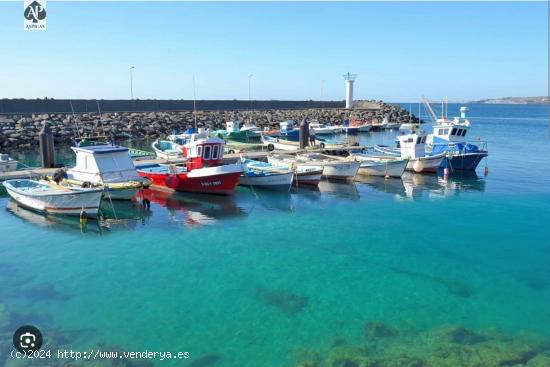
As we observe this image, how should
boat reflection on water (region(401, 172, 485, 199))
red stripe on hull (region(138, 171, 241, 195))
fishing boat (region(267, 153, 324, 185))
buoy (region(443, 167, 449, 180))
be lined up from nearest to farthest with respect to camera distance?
red stripe on hull (region(138, 171, 241, 195)) < boat reflection on water (region(401, 172, 485, 199)) < fishing boat (region(267, 153, 324, 185)) < buoy (region(443, 167, 449, 180))

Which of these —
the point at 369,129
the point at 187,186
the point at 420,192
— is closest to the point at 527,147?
the point at 369,129

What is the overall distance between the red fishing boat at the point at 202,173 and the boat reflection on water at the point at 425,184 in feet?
30.2

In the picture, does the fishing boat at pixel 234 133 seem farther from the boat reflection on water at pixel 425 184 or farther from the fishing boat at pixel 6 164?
the fishing boat at pixel 6 164

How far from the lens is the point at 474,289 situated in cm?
1366

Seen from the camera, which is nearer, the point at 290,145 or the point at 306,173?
the point at 306,173

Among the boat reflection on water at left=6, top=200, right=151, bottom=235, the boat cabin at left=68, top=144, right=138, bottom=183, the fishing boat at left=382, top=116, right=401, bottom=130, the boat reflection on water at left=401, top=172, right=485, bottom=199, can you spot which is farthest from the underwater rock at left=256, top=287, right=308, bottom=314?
the fishing boat at left=382, top=116, right=401, bottom=130

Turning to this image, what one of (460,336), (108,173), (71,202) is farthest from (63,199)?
(460,336)

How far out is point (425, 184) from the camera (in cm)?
2955

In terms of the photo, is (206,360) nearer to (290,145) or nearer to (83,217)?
(83,217)

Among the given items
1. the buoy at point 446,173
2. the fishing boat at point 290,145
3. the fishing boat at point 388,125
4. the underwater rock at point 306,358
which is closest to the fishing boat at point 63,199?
the underwater rock at point 306,358

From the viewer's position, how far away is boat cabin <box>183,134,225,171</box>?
85.4 ft

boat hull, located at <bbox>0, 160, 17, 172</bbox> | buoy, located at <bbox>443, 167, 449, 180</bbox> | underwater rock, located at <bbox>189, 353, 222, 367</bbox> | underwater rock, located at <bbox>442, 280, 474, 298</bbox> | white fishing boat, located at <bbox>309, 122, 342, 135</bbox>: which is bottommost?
underwater rock, located at <bbox>189, 353, 222, 367</bbox>

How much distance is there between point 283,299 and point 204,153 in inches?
578

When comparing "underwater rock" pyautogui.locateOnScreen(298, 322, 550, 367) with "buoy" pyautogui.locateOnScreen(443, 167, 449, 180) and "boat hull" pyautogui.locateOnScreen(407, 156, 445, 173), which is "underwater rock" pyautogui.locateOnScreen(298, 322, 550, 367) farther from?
"boat hull" pyautogui.locateOnScreen(407, 156, 445, 173)
